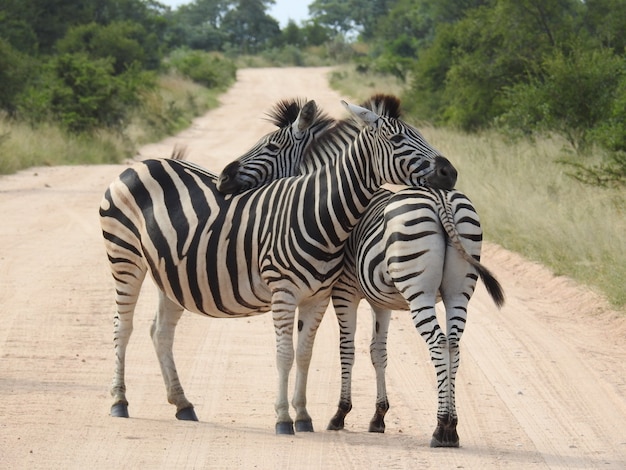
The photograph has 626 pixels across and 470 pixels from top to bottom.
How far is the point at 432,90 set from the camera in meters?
29.9

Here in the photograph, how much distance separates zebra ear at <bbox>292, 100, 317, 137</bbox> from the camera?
22.4 ft

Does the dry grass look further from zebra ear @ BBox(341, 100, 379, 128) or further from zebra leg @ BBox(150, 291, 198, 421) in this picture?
zebra leg @ BBox(150, 291, 198, 421)

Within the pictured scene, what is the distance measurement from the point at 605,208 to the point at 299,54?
6102 centimetres

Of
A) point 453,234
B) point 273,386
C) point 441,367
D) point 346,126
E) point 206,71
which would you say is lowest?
point 206,71

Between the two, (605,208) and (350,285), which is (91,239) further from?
(350,285)

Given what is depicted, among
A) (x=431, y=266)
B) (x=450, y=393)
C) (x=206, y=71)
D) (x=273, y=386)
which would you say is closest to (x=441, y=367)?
(x=450, y=393)

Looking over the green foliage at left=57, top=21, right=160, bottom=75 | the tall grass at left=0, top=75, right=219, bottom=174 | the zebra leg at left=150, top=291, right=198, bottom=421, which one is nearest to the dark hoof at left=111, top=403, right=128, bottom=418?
the zebra leg at left=150, top=291, right=198, bottom=421

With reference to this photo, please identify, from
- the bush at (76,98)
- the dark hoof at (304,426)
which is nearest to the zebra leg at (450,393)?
the dark hoof at (304,426)

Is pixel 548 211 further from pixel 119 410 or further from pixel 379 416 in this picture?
pixel 119 410

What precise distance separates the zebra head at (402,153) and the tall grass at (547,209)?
13.6 feet

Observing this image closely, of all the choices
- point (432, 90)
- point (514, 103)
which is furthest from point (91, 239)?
point (432, 90)

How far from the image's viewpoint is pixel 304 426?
606cm

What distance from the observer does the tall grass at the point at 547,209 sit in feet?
34.0

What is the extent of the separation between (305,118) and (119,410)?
2.26m
